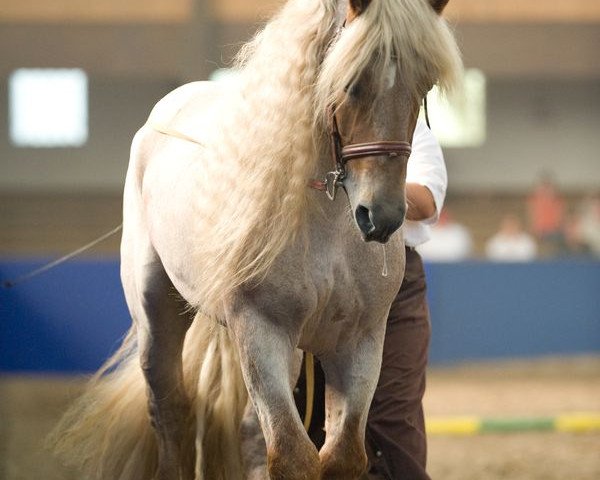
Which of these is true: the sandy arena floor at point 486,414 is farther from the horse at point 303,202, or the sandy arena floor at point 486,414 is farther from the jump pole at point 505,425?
the horse at point 303,202

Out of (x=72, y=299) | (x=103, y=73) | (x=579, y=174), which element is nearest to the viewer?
(x=72, y=299)

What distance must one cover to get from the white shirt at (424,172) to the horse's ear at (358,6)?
2.53 ft

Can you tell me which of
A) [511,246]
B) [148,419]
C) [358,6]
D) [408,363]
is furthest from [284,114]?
[511,246]

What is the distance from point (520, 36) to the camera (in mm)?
15055

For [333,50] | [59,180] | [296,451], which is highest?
[333,50]

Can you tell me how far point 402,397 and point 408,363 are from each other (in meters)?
0.10

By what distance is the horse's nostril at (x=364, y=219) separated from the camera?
7.73 feet

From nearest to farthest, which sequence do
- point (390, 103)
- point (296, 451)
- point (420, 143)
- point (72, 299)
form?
point (390, 103)
point (296, 451)
point (420, 143)
point (72, 299)

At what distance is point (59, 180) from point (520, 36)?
661 cm

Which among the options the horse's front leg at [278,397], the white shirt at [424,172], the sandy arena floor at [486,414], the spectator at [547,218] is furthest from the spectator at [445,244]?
the horse's front leg at [278,397]

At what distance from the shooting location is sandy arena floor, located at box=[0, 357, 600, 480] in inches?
190

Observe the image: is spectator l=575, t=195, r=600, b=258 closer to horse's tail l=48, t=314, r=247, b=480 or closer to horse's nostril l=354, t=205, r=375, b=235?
horse's tail l=48, t=314, r=247, b=480

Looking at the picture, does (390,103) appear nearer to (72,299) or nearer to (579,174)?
(72,299)

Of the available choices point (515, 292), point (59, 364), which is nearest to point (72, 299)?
point (59, 364)
